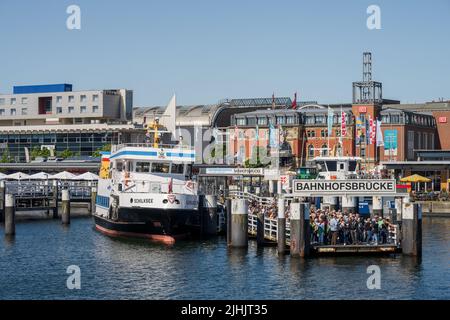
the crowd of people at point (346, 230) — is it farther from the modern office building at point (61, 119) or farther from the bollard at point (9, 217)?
the modern office building at point (61, 119)

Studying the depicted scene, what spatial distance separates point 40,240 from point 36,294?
2423 centimetres

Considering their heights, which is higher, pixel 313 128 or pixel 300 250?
pixel 313 128

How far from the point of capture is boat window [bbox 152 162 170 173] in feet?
235

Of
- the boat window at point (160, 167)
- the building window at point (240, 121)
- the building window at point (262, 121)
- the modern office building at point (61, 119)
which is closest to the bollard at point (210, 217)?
the boat window at point (160, 167)

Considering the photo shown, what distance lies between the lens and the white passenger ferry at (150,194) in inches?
2586

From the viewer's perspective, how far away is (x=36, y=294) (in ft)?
149

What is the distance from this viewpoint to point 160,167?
71.7 m

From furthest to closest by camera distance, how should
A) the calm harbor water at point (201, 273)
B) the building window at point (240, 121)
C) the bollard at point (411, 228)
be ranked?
the building window at point (240, 121), the bollard at point (411, 228), the calm harbor water at point (201, 273)

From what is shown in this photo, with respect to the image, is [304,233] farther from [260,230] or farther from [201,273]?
[260,230]

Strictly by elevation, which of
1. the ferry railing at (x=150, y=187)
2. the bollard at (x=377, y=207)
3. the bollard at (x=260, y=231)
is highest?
the ferry railing at (x=150, y=187)

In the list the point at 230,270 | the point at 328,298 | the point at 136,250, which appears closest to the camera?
the point at 328,298
